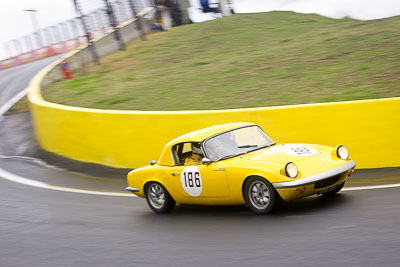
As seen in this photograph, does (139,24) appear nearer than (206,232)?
No

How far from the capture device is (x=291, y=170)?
7.11m

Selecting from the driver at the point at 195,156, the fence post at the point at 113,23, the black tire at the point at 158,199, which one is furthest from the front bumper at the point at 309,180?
the fence post at the point at 113,23

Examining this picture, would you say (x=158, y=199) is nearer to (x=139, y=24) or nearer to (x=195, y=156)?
(x=195, y=156)

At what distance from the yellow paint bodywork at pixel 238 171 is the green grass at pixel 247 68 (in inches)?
169

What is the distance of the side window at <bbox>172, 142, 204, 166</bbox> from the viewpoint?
829cm

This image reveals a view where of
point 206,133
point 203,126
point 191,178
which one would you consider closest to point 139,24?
point 203,126

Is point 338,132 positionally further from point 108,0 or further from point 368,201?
point 108,0

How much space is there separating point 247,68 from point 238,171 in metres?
9.33

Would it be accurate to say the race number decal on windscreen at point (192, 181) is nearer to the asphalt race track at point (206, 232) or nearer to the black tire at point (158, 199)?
the asphalt race track at point (206, 232)

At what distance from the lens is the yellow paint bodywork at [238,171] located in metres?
7.16

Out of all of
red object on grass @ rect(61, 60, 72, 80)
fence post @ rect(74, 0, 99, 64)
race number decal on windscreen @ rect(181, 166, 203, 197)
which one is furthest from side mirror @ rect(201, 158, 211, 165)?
fence post @ rect(74, 0, 99, 64)

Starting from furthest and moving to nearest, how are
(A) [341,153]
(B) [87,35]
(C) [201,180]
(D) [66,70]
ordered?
(B) [87,35] → (D) [66,70] → (C) [201,180] → (A) [341,153]

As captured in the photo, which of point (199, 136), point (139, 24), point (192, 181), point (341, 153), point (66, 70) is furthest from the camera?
point (139, 24)

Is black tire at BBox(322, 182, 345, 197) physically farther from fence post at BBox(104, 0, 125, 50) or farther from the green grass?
fence post at BBox(104, 0, 125, 50)
